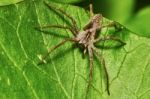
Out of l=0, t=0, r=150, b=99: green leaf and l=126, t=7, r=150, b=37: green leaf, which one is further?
l=126, t=7, r=150, b=37: green leaf

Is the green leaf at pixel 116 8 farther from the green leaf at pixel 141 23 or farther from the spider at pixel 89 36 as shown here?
the spider at pixel 89 36

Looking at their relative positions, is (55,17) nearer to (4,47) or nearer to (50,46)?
(50,46)

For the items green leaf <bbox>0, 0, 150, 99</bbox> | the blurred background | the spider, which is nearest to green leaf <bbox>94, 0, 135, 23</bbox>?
the blurred background

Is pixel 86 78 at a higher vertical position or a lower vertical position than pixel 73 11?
lower

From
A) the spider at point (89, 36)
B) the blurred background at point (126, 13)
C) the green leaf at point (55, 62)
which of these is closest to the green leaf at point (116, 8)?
the blurred background at point (126, 13)

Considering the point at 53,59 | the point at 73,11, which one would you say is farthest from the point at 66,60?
the point at 73,11

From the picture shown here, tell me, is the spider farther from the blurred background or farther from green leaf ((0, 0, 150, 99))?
the blurred background
